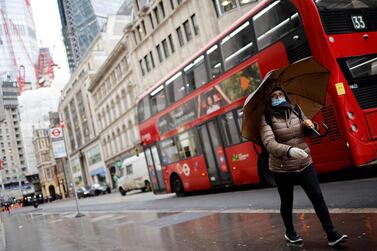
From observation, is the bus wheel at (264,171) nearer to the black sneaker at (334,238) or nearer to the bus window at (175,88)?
the bus window at (175,88)

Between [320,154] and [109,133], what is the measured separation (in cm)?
5637

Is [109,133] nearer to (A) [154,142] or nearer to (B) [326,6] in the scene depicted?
(A) [154,142]

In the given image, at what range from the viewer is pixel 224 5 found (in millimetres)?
30547

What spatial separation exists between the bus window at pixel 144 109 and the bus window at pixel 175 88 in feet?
6.65

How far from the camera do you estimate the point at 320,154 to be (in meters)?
10.4

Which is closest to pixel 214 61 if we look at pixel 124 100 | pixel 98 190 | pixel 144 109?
pixel 144 109

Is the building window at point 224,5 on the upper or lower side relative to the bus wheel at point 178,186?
upper

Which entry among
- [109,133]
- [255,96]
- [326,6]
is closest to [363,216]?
[255,96]

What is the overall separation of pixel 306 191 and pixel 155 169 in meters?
14.8

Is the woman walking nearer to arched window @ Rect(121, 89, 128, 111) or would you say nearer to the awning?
arched window @ Rect(121, 89, 128, 111)

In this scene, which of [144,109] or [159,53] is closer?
[144,109]

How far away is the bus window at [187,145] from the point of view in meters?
15.8

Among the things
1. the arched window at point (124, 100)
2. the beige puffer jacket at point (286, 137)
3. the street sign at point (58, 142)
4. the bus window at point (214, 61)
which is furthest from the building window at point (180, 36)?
the beige puffer jacket at point (286, 137)

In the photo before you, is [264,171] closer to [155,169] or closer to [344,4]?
[344,4]
